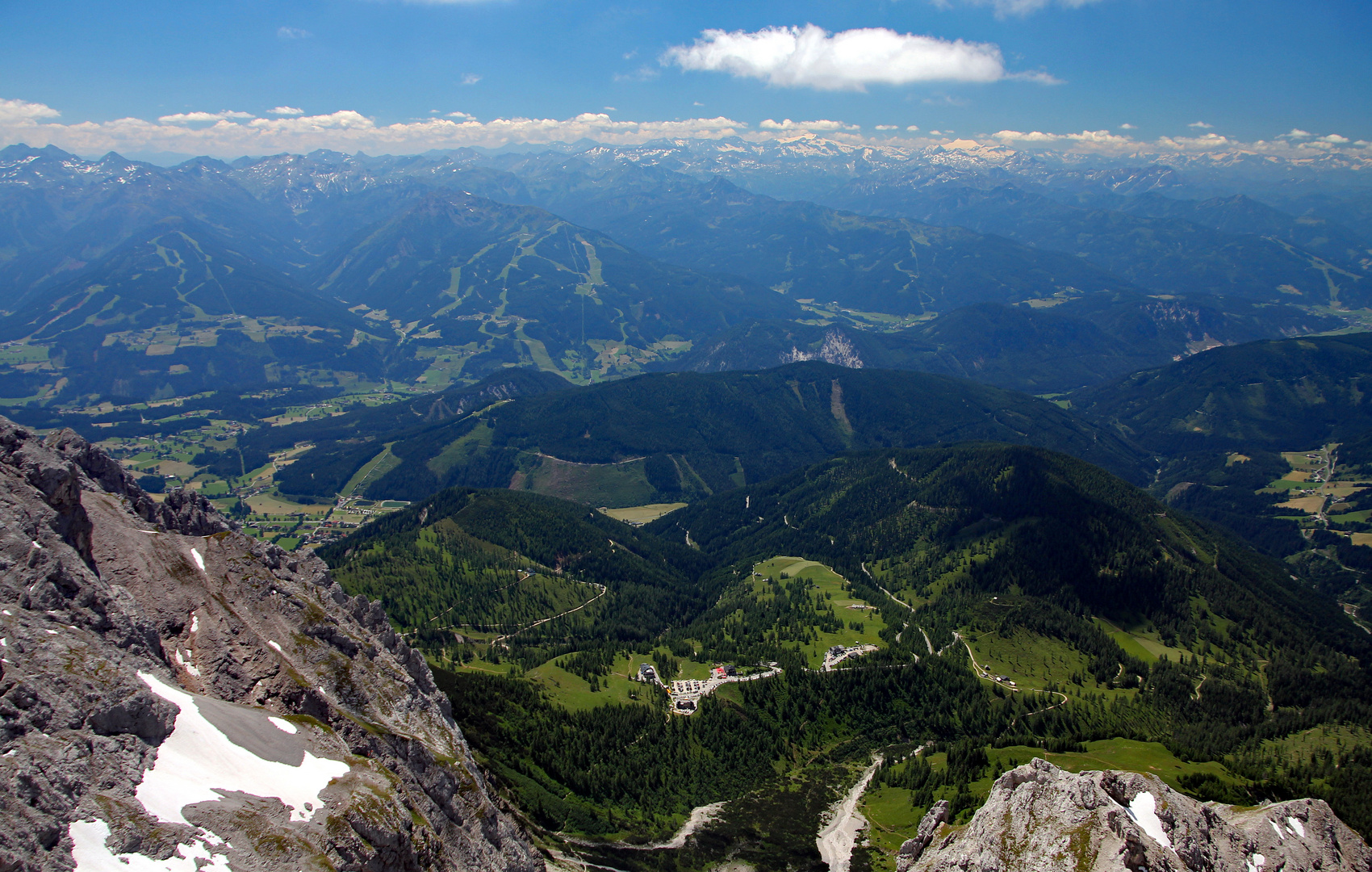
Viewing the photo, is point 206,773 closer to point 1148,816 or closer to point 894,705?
point 1148,816

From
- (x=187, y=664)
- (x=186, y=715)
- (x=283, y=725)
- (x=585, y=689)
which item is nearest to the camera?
(x=186, y=715)

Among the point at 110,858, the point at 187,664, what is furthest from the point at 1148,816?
the point at 187,664

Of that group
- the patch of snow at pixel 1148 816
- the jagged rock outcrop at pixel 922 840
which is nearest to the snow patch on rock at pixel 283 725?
the jagged rock outcrop at pixel 922 840

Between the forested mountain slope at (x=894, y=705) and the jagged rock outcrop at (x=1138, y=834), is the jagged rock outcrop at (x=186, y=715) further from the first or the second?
the jagged rock outcrop at (x=1138, y=834)

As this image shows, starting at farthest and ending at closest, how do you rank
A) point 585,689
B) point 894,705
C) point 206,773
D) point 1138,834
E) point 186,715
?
point 894,705 < point 585,689 < point 1138,834 < point 186,715 < point 206,773

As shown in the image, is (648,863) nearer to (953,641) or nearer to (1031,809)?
(1031,809)
